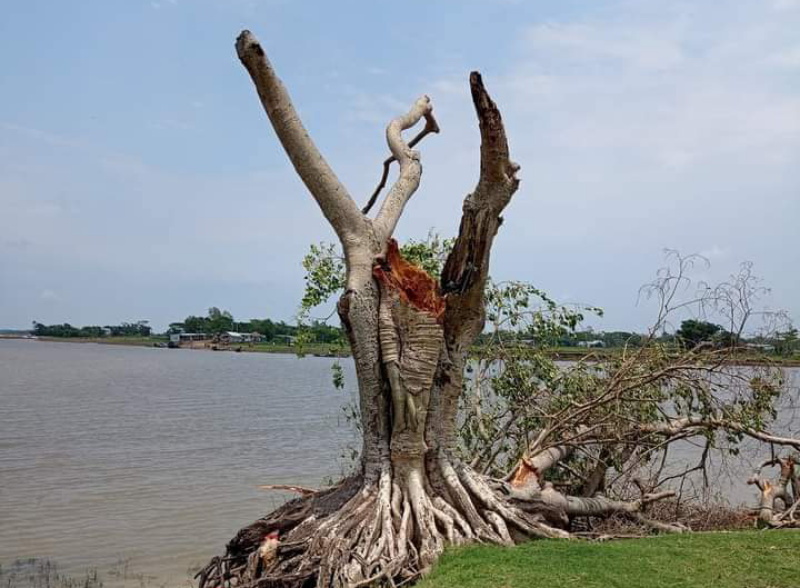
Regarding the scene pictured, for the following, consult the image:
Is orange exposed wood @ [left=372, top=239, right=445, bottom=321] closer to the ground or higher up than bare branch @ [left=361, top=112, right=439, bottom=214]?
closer to the ground

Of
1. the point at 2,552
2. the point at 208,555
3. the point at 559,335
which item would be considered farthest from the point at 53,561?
the point at 559,335

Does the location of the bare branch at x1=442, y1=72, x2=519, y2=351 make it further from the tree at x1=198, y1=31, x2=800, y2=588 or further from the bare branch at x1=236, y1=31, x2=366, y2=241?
the bare branch at x1=236, y1=31, x2=366, y2=241

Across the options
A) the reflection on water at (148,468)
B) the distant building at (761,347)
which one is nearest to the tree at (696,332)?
the distant building at (761,347)

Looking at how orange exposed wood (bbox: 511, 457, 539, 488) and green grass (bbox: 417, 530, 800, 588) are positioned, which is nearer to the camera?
green grass (bbox: 417, 530, 800, 588)

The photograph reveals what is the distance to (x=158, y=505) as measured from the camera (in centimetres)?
1535

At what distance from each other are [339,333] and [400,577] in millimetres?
5484

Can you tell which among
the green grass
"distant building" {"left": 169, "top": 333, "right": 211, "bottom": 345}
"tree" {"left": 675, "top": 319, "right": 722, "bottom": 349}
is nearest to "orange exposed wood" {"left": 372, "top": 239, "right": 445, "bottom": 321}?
the green grass

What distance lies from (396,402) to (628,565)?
8.06ft

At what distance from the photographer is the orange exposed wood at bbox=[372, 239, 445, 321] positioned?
8031mm

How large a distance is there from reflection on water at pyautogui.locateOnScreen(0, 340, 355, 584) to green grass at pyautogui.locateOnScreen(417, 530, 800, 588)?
5709mm

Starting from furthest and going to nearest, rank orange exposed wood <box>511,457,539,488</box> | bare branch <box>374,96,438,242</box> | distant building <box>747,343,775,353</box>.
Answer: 1. distant building <box>747,343,775,353</box>
2. orange exposed wood <box>511,457,539,488</box>
3. bare branch <box>374,96,438,242</box>

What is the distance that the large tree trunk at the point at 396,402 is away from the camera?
741 cm

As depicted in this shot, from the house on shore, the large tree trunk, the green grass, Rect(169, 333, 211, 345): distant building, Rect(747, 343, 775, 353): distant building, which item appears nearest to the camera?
the green grass

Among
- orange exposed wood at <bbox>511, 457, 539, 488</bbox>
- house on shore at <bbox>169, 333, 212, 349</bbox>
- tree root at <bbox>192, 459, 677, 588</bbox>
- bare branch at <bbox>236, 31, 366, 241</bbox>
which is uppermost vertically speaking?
bare branch at <bbox>236, 31, 366, 241</bbox>
